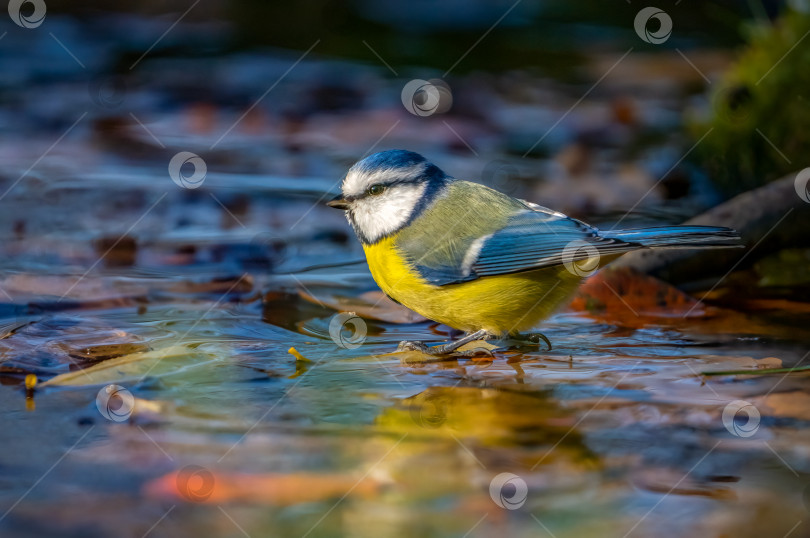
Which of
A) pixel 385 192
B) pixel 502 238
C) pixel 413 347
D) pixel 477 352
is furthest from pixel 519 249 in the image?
pixel 385 192

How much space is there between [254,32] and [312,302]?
6300 millimetres

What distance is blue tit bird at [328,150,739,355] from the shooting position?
3.27 m

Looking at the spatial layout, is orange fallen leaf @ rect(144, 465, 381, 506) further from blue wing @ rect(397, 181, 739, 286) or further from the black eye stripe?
the black eye stripe

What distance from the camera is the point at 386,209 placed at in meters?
3.69

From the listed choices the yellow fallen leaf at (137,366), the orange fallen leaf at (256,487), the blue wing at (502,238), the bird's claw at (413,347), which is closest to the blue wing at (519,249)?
the blue wing at (502,238)

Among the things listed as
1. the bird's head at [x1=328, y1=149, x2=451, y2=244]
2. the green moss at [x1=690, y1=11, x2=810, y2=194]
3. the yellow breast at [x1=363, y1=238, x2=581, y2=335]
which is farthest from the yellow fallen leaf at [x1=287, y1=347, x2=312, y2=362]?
the green moss at [x1=690, y1=11, x2=810, y2=194]

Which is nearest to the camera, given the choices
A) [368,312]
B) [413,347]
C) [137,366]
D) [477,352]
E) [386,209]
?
[137,366]

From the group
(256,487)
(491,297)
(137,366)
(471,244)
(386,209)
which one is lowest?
(256,487)

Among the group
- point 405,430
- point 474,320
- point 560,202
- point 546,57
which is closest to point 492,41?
point 546,57

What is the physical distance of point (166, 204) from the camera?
5.36 metres

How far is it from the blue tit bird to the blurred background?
19 cm

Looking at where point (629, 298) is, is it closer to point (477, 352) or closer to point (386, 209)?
point (477, 352)

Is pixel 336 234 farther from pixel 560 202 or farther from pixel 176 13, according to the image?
pixel 176 13

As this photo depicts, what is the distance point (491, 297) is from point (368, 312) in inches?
25.3
